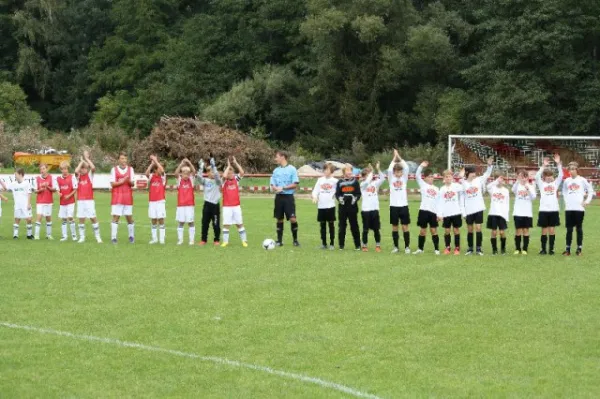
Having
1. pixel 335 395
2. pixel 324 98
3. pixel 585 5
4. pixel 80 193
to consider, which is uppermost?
pixel 585 5

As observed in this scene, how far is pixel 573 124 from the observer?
53062 millimetres

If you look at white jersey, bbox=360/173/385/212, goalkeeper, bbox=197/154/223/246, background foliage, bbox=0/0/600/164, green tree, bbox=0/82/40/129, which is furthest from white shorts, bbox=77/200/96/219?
green tree, bbox=0/82/40/129

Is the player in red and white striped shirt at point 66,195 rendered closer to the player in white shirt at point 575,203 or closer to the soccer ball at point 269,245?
the soccer ball at point 269,245

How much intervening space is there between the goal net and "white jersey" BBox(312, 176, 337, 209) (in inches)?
798

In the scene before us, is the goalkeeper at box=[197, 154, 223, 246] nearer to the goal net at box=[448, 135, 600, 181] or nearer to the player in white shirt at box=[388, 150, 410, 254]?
the player in white shirt at box=[388, 150, 410, 254]

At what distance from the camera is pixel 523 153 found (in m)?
42.3

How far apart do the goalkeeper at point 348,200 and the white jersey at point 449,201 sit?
5.68ft

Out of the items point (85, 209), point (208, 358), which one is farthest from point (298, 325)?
point (85, 209)

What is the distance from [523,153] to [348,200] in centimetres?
2419

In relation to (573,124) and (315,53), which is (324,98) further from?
(573,124)

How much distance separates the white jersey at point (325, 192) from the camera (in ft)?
66.3

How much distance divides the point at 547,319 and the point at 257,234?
12.9 meters

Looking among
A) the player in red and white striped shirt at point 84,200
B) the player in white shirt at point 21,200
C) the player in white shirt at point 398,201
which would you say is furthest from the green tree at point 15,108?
the player in white shirt at point 398,201

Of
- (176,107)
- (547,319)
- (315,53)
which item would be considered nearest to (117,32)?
(176,107)
